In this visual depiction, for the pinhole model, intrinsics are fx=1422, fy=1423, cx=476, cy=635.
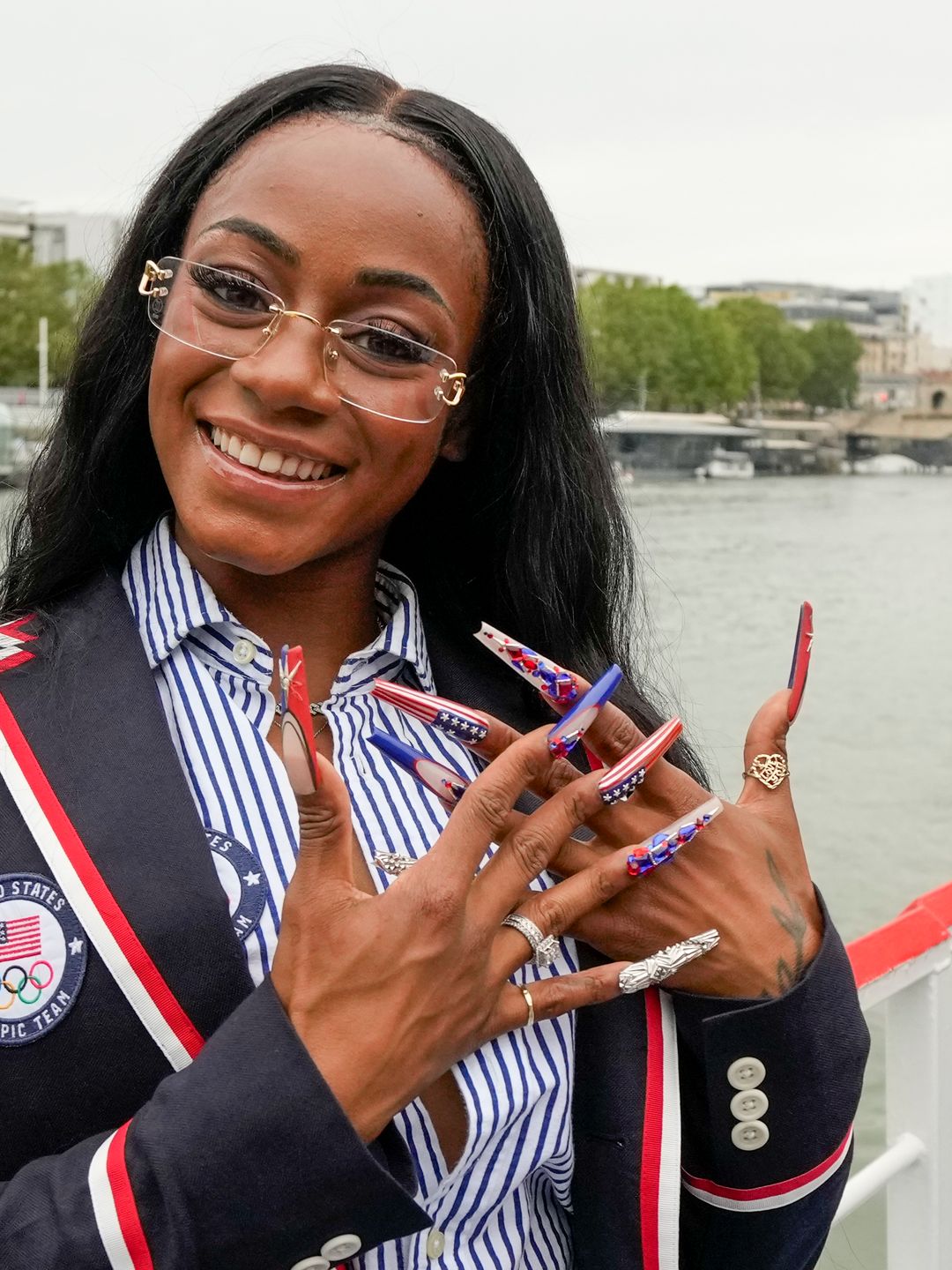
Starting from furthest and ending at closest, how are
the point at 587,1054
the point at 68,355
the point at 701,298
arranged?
the point at 701,298 < the point at 68,355 < the point at 587,1054

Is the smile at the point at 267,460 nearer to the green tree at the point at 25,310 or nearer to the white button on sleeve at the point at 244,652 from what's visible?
the white button on sleeve at the point at 244,652

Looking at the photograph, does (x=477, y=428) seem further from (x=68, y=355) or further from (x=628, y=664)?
(x=68, y=355)

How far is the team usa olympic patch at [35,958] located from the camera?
126 centimetres

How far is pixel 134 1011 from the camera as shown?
4.20 feet

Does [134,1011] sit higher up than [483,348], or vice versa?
[483,348]

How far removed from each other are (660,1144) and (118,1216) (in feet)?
2.06

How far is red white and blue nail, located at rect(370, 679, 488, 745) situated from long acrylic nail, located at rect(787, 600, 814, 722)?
35cm

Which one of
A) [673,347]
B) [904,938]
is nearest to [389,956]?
[904,938]

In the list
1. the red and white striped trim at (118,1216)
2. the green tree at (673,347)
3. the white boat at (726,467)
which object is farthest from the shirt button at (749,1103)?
the green tree at (673,347)

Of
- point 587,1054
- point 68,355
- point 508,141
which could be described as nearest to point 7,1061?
point 587,1054

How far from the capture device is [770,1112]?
60.3 inches

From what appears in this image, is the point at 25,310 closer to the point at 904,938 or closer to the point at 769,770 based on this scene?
the point at 904,938

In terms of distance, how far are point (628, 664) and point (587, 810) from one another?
0.50 meters

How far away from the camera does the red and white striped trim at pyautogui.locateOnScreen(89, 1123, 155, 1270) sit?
1.15 m
